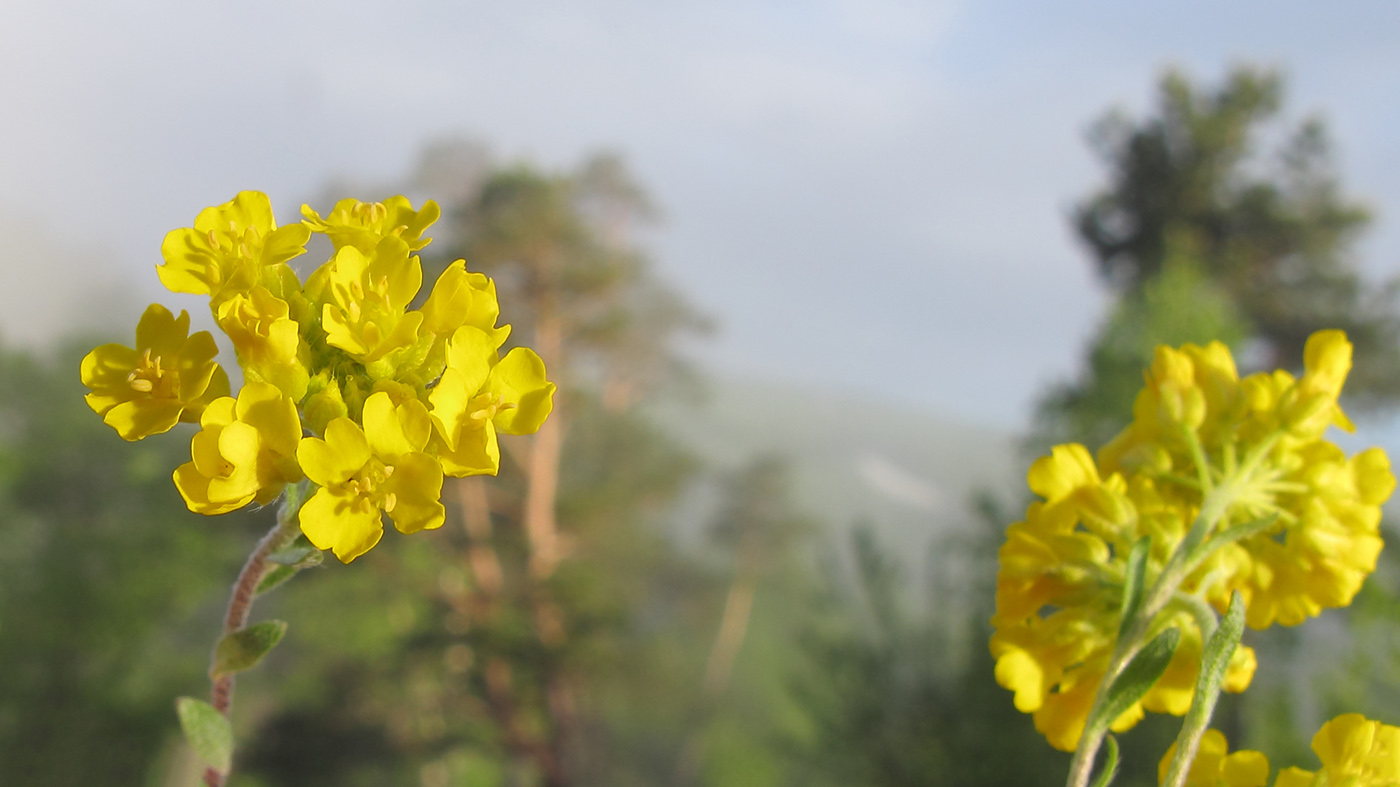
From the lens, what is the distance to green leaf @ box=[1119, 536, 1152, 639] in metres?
0.46

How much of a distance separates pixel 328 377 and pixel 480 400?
0.34 feet

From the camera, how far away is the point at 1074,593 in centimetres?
55

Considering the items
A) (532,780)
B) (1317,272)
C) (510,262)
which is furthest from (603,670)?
(1317,272)

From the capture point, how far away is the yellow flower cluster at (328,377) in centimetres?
42

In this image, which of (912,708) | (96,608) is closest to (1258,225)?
(912,708)

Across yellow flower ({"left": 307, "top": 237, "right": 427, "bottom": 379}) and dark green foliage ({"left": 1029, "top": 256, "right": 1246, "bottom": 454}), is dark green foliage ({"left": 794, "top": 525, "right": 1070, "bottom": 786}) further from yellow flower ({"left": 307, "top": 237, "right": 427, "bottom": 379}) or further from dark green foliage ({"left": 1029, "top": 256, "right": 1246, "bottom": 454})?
yellow flower ({"left": 307, "top": 237, "right": 427, "bottom": 379})

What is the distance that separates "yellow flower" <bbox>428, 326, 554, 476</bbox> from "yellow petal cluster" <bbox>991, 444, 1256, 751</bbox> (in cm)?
33

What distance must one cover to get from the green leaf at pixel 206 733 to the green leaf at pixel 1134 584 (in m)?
0.47

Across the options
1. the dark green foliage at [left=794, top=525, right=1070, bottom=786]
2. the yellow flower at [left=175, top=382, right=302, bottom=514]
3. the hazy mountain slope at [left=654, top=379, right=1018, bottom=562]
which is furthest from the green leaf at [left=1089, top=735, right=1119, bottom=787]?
the hazy mountain slope at [left=654, top=379, right=1018, bottom=562]

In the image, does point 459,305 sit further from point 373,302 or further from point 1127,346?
point 1127,346

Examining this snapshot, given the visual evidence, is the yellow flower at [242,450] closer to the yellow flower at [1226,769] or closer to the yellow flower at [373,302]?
the yellow flower at [373,302]

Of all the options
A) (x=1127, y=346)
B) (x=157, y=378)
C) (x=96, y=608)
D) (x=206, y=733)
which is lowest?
(x=96, y=608)

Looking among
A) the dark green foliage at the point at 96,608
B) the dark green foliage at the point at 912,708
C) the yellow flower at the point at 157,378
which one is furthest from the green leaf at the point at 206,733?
the dark green foliage at the point at 96,608

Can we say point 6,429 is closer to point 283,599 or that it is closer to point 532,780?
point 283,599
